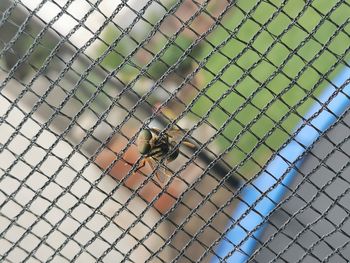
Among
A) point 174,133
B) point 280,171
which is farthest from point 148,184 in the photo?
point 174,133

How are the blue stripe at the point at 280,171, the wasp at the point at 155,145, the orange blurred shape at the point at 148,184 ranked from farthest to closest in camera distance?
the orange blurred shape at the point at 148,184 < the blue stripe at the point at 280,171 < the wasp at the point at 155,145

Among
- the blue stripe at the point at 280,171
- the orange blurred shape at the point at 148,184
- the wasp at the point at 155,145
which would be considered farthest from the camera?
the orange blurred shape at the point at 148,184

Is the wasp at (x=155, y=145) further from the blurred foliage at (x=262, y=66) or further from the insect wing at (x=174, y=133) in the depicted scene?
the blurred foliage at (x=262, y=66)

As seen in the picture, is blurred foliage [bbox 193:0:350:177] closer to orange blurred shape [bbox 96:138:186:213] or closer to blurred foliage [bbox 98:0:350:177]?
blurred foliage [bbox 98:0:350:177]

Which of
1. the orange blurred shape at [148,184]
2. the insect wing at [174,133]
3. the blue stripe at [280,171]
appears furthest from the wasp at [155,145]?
the orange blurred shape at [148,184]

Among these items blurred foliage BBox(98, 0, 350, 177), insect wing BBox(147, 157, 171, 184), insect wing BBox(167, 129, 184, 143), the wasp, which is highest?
blurred foliage BBox(98, 0, 350, 177)

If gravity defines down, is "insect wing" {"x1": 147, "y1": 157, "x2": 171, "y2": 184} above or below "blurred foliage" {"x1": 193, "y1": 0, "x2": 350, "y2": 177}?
below

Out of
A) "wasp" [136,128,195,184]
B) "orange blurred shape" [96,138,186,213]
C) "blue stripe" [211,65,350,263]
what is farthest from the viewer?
"orange blurred shape" [96,138,186,213]

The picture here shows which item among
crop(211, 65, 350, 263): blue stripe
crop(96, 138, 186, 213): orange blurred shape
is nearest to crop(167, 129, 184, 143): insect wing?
crop(211, 65, 350, 263): blue stripe

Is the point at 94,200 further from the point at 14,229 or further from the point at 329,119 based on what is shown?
the point at 329,119

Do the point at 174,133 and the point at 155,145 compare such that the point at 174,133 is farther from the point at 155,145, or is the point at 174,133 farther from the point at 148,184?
the point at 148,184

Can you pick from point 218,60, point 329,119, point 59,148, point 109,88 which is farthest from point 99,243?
point 329,119
